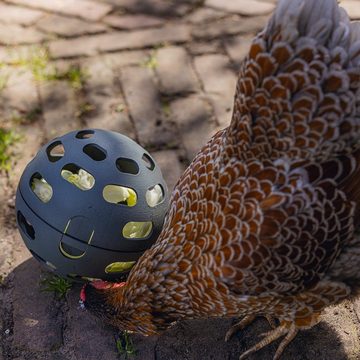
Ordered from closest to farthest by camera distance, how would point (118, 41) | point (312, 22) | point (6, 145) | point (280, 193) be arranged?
1. point (312, 22)
2. point (280, 193)
3. point (6, 145)
4. point (118, 41)

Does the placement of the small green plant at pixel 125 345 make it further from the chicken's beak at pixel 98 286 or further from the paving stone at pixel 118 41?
the paving stone at pixel 118 41

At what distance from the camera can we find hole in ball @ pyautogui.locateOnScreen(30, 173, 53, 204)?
3229 mm

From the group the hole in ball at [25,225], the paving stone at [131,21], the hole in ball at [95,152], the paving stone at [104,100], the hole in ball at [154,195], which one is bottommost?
the paving stone at [104,100]

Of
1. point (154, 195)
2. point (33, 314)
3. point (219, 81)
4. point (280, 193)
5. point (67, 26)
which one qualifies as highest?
point (280, 193)

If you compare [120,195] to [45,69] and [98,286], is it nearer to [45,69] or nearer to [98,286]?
[98,286]

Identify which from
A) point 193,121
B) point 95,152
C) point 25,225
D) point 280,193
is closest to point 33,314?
point 25,225

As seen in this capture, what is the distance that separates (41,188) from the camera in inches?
129

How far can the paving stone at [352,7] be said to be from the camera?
5443 millimetres

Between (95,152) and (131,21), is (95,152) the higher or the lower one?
the higher one

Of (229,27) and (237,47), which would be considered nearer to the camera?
(237,47)

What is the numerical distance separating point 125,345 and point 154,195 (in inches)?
31.2

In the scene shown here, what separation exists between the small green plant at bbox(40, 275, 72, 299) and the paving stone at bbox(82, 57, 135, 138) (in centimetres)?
124

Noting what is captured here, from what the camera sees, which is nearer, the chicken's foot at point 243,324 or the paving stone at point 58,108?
the chicken's foot at point 243,324

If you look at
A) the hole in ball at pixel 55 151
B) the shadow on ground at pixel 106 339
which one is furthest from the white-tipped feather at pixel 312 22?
the shadow on ground at pixel 106 339
